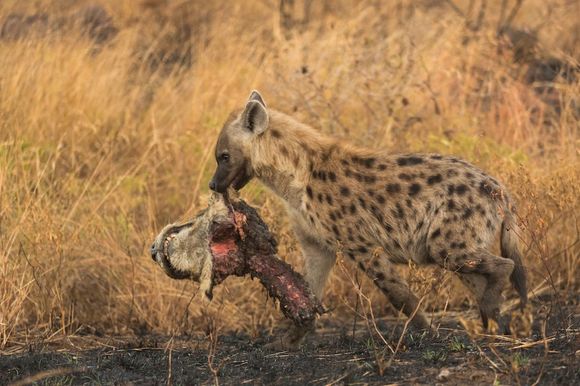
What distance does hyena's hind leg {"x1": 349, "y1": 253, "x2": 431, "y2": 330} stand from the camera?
5.70m


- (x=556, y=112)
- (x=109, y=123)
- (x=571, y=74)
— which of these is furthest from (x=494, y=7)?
(x=109, y=123)

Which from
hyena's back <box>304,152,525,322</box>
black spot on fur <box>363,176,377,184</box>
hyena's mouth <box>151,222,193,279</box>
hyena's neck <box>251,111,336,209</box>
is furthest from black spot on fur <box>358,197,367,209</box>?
hyena's mouth <box>151,222,193,279</box>

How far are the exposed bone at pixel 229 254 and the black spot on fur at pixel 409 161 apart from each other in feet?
3.16

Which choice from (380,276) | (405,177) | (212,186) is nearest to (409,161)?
(405,177)

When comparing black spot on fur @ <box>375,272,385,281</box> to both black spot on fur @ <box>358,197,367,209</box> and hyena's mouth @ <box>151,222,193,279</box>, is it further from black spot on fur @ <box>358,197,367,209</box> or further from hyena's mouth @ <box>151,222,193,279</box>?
hyena's mouth @ <box>151,222,193,279</box>

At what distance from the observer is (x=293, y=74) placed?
8.57m

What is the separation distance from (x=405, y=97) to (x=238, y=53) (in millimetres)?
2345

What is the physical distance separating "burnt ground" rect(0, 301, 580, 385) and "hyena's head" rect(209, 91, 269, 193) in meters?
0.96

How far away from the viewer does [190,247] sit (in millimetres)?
5348

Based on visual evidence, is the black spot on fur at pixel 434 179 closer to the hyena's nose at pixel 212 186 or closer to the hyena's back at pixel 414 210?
the hyena's back at pixel 414 210

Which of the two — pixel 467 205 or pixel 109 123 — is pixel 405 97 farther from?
pixel 467 205

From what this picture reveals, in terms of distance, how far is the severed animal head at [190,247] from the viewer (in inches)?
210

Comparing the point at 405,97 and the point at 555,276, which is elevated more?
the point at 405,97

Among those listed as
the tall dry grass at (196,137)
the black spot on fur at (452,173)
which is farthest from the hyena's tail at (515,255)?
the black spot on fur at (452,173)
